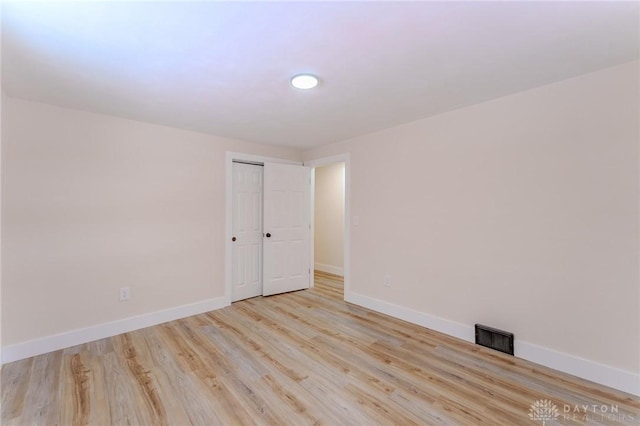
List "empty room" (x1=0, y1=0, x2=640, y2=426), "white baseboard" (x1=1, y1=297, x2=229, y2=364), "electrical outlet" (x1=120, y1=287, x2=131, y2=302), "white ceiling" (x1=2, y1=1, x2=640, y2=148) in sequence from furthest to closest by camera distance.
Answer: "electrical outlet" (x1=120, y1=287, x2=131, y2=302) → "white baseboard" (x1=1, y1=297, x2=229, y2=364) → "empty room" (x1=0, y1=0, x2=640, y2=426) → "white ceiling" (x1=2, y1=1, x2=640, y2=148)

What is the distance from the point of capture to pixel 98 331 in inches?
109

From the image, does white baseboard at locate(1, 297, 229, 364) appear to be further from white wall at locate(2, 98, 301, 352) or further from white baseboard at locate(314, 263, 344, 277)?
white baseboard at locate(314, 263, 344, 277)

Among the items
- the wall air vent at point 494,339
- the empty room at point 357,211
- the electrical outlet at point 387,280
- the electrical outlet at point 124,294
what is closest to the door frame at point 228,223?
the empty room at point 357,211

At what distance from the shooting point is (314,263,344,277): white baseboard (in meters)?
5.51

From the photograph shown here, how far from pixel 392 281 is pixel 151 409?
2591 mm

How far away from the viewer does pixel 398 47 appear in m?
1.69

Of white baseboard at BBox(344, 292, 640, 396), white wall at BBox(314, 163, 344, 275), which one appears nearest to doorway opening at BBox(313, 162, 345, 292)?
white wall at BBox(314, 163, 344, 275)

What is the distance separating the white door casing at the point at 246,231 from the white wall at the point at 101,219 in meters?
0.25

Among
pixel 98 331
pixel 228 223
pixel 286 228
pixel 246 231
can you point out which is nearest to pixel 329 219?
pixel 286 228

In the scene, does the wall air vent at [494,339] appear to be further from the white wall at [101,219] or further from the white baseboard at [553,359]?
the white wall at [101,219]

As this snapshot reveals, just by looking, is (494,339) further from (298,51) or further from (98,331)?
(98,331)

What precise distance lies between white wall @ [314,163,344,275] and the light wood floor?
268cm

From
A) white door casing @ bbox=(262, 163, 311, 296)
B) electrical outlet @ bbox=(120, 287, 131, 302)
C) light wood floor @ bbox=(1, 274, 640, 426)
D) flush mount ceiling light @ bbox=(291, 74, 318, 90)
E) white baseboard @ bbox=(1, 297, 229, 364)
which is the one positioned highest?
flush mount ceiling light @ bbox=(291, 74, 318, 90)

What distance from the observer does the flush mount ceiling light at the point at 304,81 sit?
6.65 feet
